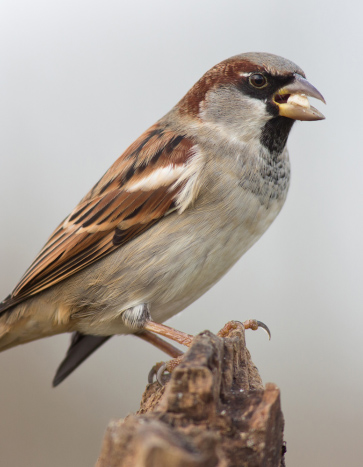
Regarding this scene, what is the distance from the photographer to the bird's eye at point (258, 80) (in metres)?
2.94

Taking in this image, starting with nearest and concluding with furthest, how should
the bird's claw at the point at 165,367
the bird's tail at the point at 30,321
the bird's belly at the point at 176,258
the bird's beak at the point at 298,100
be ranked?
the bird's claw at the point at 165,367
the bird's belly at the point at 176,258
the bird's beak at the point at 298,100
the bird's tail at the point at 30,321

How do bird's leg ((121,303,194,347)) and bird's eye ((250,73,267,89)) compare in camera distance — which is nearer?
bird's leg ((121,303,194,347))

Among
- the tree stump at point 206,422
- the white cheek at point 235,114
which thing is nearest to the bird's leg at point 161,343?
the white cheek at point 235,114

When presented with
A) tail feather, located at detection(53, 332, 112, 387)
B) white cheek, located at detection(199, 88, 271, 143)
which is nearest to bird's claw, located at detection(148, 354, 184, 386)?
tail feather, located at detection(53, 332, 112, 387)

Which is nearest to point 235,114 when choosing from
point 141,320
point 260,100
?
point 260,100

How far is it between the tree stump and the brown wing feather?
1.17 meters

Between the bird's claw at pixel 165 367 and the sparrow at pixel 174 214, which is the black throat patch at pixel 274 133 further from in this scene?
the bird's claw at pixel 165 367

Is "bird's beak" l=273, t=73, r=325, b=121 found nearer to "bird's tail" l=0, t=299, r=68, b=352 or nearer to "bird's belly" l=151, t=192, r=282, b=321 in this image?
"bird's belly" l=151, t=192, r=282, b=321

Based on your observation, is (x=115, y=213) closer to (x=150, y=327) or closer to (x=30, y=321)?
(x=150, y=327)

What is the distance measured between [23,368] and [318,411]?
2244 mm

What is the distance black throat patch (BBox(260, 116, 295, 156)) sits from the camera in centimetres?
292

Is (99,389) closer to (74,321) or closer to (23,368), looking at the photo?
(23,368)

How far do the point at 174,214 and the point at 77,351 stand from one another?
1.02 meters

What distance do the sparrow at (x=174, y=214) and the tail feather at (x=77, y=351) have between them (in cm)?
23
